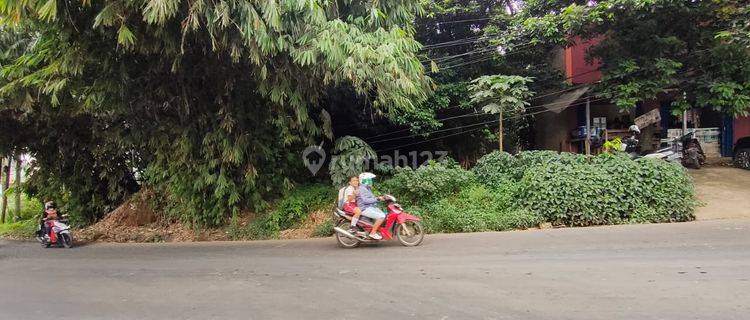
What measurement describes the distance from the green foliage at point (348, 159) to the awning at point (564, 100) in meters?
7.35

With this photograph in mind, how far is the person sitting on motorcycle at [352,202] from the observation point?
9.50 meters

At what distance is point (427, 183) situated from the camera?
1209 cm

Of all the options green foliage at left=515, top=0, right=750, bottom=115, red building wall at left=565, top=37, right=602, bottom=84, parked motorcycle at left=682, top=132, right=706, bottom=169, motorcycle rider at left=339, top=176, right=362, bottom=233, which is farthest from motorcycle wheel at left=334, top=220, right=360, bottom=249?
red building wall at left=565, top=37, right=602, bottom=84

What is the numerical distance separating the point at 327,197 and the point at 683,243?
24.8 feet

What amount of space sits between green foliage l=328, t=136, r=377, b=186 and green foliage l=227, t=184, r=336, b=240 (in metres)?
0.71

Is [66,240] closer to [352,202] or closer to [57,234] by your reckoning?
[57,234]

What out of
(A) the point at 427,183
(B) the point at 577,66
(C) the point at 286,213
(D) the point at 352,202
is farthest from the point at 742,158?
(C) the point at 286,213

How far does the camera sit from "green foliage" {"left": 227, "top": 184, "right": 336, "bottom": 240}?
40.2 ft

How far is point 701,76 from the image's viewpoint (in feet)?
46.0

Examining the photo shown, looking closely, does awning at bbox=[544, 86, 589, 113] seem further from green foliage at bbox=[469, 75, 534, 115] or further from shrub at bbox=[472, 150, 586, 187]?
shrub at bbox=[472, 150, 586, 187]

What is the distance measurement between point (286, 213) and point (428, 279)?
6574 millimetres

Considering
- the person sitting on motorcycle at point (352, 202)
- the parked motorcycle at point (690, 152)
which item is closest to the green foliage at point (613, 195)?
the person sitting on motorcycle at point (352, 202)

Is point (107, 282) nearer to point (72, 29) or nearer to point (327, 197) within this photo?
point (72, 29)

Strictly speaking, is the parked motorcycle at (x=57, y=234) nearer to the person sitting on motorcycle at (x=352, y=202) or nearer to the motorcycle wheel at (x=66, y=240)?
the motorcycle wheel at (x=66, y=240)
